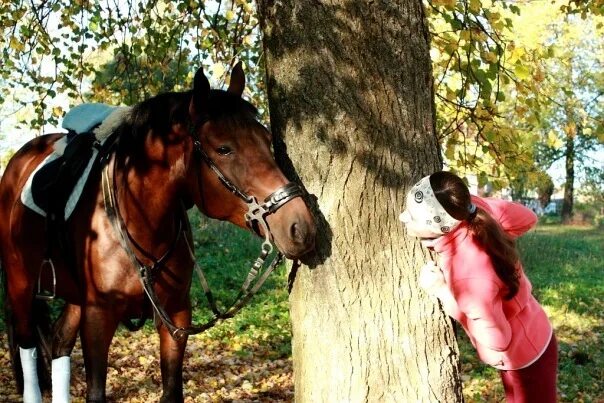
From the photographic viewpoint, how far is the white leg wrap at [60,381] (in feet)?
11.8

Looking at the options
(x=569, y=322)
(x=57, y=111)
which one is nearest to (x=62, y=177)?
(x=57, y=111)

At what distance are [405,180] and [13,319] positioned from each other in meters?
3.24

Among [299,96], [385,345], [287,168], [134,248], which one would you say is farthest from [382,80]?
[134,248]

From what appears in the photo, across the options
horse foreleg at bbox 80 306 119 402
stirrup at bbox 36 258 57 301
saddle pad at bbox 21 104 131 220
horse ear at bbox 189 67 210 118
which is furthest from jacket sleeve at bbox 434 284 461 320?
stirrup at bbox 36 258 57 301

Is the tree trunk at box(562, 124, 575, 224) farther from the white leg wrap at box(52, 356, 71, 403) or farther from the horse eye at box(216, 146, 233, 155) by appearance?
the horse eye at box(216, 146, 233, 155)

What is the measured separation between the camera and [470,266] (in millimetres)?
2488

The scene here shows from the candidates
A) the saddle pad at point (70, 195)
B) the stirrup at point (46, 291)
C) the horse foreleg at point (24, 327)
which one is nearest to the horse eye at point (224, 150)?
the saddle pad at point (70, 195)

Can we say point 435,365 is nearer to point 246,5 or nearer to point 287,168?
point 287,168

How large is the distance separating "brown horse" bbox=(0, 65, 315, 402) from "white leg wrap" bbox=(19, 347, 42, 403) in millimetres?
829

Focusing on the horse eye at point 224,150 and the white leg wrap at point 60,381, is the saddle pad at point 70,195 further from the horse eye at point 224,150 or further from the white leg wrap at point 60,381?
the horse eye at point 224,150

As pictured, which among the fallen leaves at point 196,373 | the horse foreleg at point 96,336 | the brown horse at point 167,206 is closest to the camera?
the brown horse at point 167,206

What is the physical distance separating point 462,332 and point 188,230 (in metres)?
4.99

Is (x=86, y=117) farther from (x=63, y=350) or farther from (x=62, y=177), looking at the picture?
→ (x=63, y=350)

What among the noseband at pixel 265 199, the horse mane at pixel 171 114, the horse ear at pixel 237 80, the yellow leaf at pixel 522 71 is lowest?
the noseband at pixel 265 199
